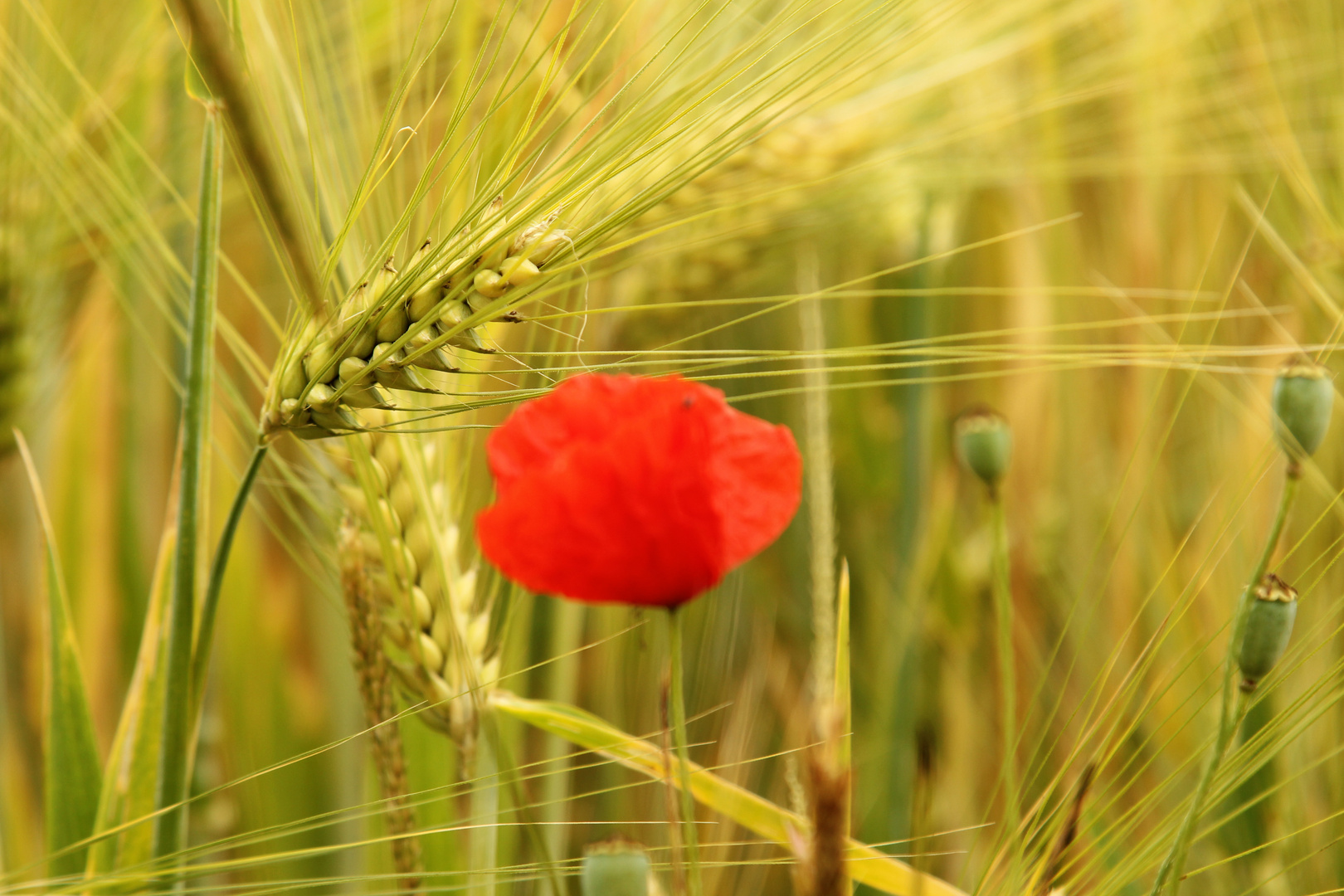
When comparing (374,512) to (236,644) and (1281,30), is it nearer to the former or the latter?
(236,644)

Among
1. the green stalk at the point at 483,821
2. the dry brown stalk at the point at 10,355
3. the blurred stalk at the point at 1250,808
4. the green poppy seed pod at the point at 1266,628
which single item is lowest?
the blurred stalk at the point at 1250,808

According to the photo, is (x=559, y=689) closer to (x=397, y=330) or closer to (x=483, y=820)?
(x=483, y=820)

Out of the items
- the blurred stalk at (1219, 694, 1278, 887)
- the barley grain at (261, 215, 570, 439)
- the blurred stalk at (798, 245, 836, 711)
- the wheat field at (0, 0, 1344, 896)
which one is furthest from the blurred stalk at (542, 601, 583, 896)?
the blurred stalk at (1219, 694, 1278, 887)

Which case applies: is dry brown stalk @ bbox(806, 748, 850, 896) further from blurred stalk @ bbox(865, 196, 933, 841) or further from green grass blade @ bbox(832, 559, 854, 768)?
blurred stalk @ bbox(865, 196, 933, 841)

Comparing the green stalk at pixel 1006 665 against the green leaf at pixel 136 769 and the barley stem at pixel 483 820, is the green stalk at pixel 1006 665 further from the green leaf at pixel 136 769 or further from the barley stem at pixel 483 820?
the green leaf at pixel 136 769

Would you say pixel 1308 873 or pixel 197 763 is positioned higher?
pixel 197 763

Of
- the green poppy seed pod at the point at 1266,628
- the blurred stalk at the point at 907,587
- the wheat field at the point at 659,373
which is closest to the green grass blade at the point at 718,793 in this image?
the wheat field at the point at 659,373

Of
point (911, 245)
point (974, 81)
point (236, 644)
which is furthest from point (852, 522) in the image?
point (236, 644)
